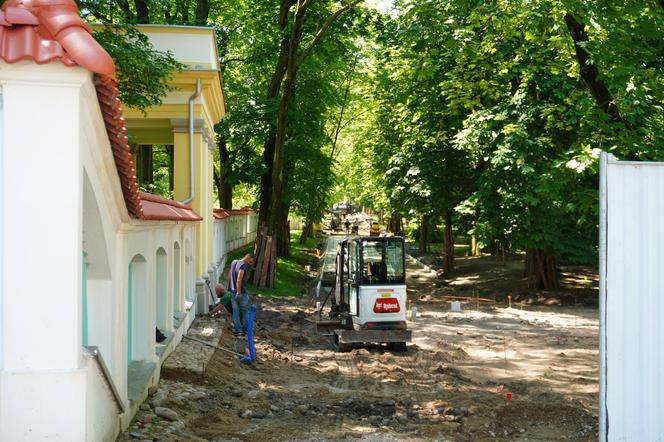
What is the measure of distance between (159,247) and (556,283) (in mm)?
21396

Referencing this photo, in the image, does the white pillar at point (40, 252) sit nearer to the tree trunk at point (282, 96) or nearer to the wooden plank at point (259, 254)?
the tree trunk at point (282, 96)

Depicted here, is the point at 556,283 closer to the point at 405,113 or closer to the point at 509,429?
the point at 405,113

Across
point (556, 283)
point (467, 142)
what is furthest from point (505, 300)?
point (467, 142)

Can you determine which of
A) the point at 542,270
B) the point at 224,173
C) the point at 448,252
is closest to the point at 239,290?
the point at 542,270

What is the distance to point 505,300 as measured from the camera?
2959 centimetres

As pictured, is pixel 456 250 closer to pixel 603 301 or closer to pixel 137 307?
pixel 137 307

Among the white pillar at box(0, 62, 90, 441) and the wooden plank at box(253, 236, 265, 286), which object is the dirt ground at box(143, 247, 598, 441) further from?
the white pillar at box(0, 62, 90, 441)

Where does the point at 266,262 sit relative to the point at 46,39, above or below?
below

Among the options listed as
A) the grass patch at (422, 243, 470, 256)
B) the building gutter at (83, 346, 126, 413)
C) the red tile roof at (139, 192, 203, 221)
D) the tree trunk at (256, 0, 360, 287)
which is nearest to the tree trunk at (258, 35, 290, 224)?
the tree trunk at (256, 0, 360, 287)

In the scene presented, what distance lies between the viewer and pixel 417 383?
14.0 metres

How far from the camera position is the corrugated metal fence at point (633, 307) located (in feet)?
21.6

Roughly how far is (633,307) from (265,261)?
2175cm

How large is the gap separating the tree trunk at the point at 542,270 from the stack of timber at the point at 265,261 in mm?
9953

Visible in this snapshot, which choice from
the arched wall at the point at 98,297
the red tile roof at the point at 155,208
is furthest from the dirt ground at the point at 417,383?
the red tile roof at the point at 155,208
